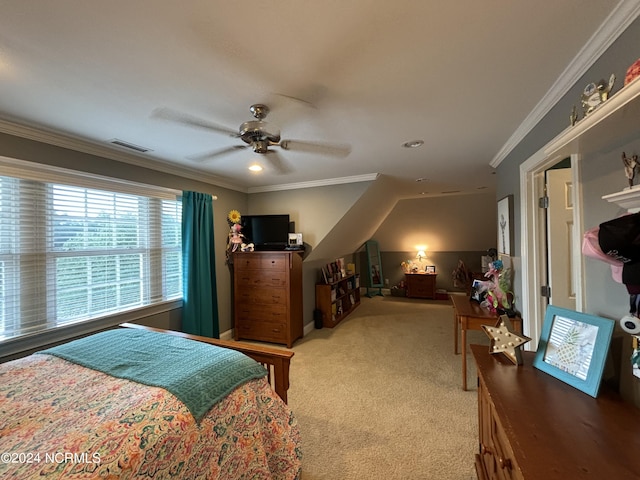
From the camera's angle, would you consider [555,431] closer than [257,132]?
Yes

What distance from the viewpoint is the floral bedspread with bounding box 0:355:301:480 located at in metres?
0.89

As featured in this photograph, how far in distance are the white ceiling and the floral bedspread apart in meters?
1.55

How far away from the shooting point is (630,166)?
0.94 meters

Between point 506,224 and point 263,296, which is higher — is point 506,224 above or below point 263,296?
above

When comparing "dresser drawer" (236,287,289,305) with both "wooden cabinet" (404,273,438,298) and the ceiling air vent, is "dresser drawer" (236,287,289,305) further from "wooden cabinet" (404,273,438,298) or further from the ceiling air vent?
"wooden cabinet" (404,273,438,298)

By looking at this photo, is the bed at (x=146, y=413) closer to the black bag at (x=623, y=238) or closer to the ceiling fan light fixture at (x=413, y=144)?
the black bag at (x=623, y=238)

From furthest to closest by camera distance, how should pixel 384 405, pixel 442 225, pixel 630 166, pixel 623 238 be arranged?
pixel 442 225 → pixel 384 405 → pixel 630 166 → pixel 623 238

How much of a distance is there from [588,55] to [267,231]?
10.9 ft

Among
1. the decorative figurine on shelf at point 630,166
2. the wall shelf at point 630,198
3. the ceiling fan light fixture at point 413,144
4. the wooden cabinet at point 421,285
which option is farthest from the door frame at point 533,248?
the wooden cabinet at point 421,285

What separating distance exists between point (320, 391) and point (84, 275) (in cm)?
240

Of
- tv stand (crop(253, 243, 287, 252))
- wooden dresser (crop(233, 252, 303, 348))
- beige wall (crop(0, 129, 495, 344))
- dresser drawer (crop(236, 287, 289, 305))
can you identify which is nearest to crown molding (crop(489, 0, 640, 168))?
beige wall (crop(0, 129, 495, 344))

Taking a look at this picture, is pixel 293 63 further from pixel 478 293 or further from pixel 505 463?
pixel 478 293

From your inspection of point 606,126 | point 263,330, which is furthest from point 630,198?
point 263,330

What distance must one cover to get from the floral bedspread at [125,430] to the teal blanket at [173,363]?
42 millimetres
